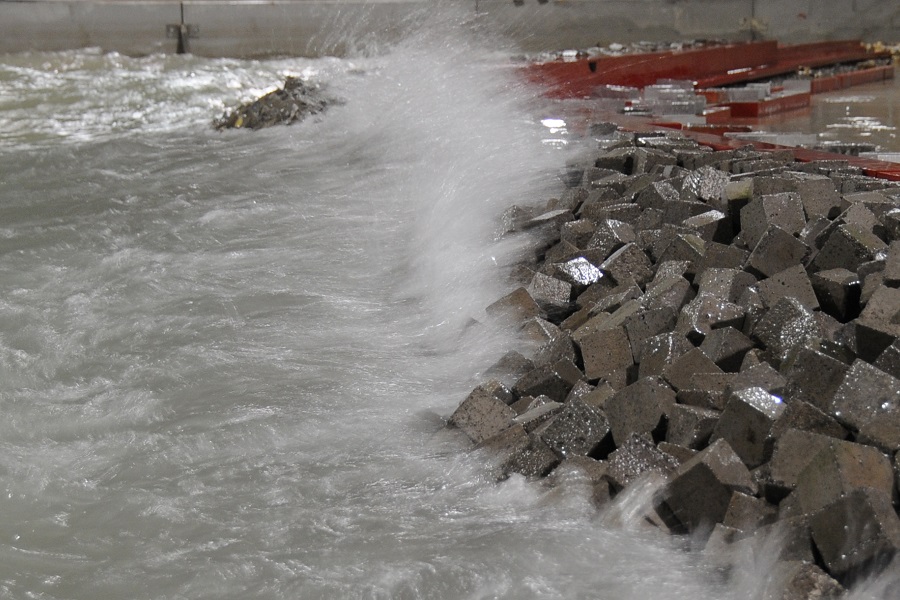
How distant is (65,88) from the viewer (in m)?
10.9

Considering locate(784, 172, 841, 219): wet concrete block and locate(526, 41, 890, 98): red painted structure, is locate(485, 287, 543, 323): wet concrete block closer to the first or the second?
locate(784, 172, 841, 219): wet concrete block

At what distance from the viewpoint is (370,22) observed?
1359cm

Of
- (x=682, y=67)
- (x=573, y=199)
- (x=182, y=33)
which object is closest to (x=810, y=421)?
(x=573, y=199)

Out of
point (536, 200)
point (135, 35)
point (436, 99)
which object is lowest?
point (536, 200)

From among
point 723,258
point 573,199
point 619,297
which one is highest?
point 573,199

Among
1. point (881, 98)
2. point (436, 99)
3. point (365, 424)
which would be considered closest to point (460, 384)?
point (365, 424)

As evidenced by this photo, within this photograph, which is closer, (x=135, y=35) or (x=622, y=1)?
(x=135, y=35)

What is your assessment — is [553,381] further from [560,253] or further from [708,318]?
[560,253]

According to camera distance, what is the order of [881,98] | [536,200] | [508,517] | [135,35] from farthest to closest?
1. [135,35]
2. [881,98]
3. [536,200]
4. [508,517]

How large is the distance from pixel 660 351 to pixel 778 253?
2.14ft

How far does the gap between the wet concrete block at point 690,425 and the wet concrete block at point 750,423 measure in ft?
0.10

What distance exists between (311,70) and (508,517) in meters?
10.8

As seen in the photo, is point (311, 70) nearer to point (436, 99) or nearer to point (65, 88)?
point (65, 88)

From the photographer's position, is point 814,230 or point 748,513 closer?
point 748,513
